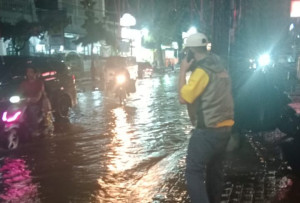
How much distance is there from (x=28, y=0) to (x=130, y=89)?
14640 mm

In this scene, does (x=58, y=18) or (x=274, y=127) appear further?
(x=58, y=18)

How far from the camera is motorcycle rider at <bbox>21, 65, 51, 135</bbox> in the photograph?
9625mm

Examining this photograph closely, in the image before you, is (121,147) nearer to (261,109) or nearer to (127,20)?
(261,109)

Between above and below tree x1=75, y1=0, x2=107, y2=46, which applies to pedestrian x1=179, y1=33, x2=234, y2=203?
below

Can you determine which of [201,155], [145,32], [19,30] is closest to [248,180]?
[201,155]

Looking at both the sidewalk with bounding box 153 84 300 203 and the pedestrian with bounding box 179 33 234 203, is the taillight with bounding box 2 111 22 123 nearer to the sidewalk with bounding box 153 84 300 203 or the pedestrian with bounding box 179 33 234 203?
the sidewalk with bounding box 153 84 300 203

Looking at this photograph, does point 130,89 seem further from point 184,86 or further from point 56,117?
point 184,86

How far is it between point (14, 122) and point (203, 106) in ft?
19.5

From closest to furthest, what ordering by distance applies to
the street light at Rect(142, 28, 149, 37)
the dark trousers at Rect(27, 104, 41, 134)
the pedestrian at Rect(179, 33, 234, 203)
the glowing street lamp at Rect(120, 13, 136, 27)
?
the pedestrian at Rect(179, 33, 234, 203)
the dark trousers at Rect(27, 104, 41, 134)
the glowing street lamp at Rect(120, 13, 136, 27)
the street light at Rect(142, 28, 149, 37)

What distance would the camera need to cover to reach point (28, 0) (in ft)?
98.4

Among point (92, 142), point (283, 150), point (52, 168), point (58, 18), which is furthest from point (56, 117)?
point (58, 18)

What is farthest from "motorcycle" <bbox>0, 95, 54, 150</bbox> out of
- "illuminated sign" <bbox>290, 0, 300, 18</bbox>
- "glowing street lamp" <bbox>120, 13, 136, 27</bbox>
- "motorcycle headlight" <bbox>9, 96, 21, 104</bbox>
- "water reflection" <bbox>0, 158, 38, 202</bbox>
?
"glowing street lamp" <bbox>120, 13, 136, 27</bbox>

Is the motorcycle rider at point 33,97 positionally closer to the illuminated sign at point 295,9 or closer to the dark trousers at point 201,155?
the dark trousers at point 201,155

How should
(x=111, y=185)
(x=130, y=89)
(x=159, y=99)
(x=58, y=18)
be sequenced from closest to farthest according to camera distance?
1. (x=111, y=185)
2. (x=159, y=99)
3. (x=130, y=89)
4. (x=58, y=18)
